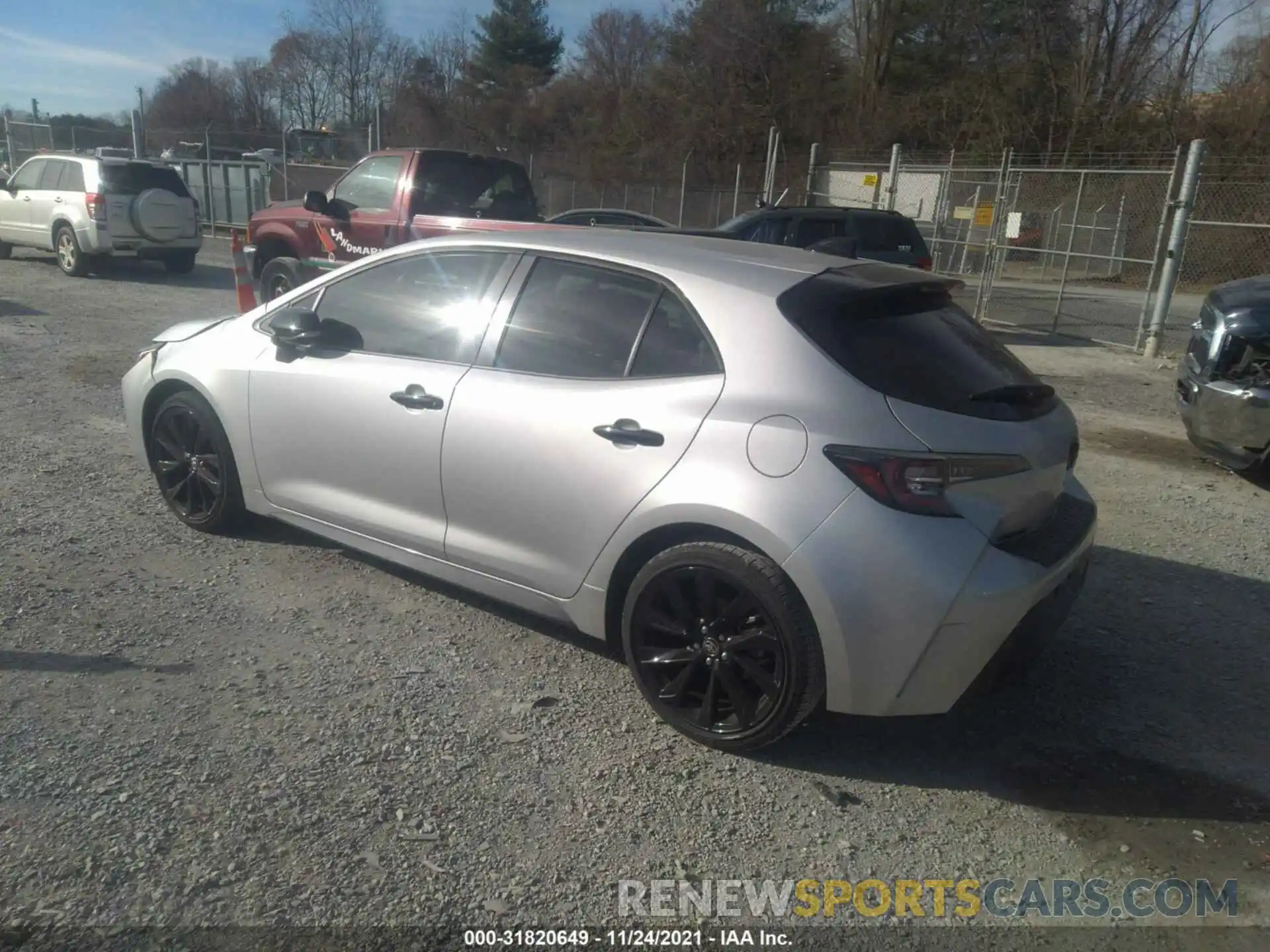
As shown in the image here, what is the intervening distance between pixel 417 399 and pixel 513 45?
5138 centimetres

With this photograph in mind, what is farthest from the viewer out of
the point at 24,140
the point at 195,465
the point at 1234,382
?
the point at 24,140

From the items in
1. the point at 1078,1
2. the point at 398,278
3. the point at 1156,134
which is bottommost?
the point at 398,278

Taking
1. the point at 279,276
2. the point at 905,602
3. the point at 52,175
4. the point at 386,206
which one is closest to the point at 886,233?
the point at 386,206

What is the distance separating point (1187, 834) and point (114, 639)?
3.82m

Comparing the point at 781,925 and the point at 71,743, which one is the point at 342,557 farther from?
the point at 781,925

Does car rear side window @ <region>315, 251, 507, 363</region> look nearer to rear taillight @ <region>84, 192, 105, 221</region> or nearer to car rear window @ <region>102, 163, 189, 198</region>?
rear taillight @ <region>84, 192, 105, 221</region>

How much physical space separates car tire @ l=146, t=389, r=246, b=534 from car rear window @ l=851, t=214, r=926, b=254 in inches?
364

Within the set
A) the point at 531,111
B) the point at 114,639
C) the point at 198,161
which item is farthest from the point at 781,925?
the point at 531,111

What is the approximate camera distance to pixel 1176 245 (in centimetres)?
1220

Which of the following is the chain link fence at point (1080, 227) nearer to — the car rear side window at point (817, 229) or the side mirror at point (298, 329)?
the car rear side window at point (817, 229)

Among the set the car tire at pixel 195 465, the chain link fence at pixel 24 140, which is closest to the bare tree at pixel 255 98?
the chain link fence at pixel 24 140

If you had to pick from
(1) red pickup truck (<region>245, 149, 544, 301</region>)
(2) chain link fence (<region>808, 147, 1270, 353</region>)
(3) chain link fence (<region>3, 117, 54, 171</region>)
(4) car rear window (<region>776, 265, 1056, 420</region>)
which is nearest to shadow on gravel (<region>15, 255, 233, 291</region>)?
(1) red pickup truck (<region>245, 149, 544, 301</region>)

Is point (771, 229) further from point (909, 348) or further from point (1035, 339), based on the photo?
point (909, 348)

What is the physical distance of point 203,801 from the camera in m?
2.93
